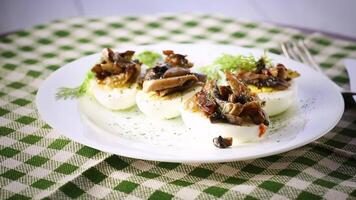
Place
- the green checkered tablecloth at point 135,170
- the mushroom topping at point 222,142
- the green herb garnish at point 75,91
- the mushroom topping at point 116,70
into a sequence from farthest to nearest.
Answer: the mushroom topping at point 116,70 → the green herb garnish at point 75,91 → the mushroom topping at point 222,142 → the green checkered tablecloth at point 135,170

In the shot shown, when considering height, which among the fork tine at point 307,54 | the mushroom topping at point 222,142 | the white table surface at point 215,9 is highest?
the mushroom topping at point 222,142

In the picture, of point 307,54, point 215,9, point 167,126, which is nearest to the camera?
point 167,126

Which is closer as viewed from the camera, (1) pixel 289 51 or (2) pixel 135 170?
(2) pixel 135 170

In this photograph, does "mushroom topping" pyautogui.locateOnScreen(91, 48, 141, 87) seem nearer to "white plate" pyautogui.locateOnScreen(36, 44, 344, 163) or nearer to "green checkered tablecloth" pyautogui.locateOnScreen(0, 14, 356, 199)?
"white plate" pyautogui.locateOnScreen(36, 44, 344, 163)

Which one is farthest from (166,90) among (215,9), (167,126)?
(215,9)

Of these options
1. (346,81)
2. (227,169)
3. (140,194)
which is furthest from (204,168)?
(346,81)

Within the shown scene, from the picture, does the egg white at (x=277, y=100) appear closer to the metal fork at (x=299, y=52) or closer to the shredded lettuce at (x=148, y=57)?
the metal fork at (x=299, y=52)

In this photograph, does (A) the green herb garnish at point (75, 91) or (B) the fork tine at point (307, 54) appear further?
(B) the fork tine at point (307, 54)

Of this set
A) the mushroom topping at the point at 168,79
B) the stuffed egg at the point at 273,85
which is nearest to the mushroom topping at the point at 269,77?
the stuffed egg at the point at 273,85

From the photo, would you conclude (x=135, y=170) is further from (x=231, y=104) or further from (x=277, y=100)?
(x=277, y=100)
